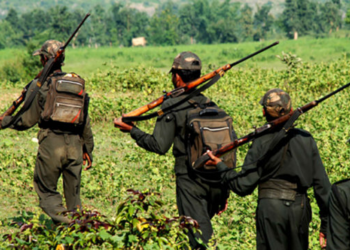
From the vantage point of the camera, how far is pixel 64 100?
5.77 metres

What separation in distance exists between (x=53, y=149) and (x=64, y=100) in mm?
569

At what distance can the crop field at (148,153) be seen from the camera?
7.28 m

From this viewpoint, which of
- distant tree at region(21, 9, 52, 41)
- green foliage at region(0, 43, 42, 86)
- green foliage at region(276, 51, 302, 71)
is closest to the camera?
green foliage at region(276, 51, 302, 71)

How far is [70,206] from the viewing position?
6.19 meters

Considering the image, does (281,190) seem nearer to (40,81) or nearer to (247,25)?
(40,81)

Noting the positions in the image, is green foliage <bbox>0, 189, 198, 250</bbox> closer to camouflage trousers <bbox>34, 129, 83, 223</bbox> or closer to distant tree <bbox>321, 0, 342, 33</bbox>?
camouflage trousers <bbox>34, 129, 83, 223</bbox>

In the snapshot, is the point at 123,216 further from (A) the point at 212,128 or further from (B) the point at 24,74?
(B) the point at 24,74

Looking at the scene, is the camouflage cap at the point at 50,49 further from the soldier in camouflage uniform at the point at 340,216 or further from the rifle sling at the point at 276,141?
the soldier in camouflage uniform at the point at 340,216

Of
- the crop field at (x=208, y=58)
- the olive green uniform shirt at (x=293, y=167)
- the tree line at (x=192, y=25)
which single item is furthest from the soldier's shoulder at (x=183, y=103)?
the tree line at (x=192, y=25)

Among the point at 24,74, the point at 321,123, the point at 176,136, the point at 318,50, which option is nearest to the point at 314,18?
the point at 318,50

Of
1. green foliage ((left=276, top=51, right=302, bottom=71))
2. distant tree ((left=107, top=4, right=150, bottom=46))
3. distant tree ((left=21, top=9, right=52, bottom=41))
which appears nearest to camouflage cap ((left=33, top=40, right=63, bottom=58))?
green foliage ((left=276, top=51, right=302, bottom=71))

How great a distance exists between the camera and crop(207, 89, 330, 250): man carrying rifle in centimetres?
425

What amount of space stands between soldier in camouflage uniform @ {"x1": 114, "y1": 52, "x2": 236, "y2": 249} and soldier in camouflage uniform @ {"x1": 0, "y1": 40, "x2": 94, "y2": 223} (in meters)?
1.28

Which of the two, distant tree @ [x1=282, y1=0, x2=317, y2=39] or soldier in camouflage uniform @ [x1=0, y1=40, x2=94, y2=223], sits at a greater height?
soldier in camouflage uniform @ [x1=0, y1=40, x2=94, y2=223]
